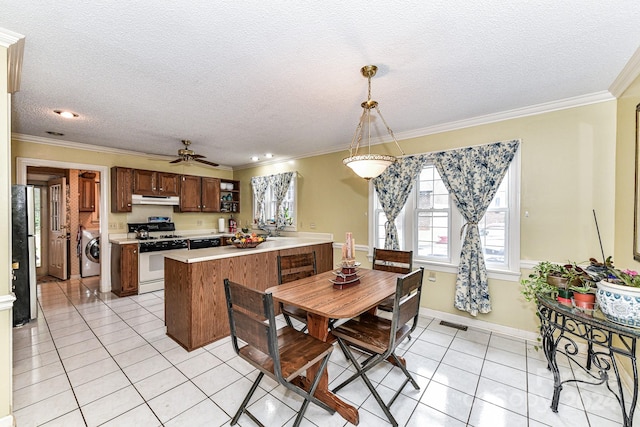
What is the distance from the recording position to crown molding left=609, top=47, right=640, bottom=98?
1.94 meters

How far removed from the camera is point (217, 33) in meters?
1.67

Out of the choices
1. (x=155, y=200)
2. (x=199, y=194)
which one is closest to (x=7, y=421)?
(x=155, y=200)

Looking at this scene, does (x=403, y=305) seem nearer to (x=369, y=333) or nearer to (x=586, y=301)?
(x=369, y=333)

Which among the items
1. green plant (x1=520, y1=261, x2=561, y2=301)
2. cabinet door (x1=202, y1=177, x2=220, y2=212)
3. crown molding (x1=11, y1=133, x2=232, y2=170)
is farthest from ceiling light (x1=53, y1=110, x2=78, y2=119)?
green plant (x1=520, y1=261, x2=561, y2=301)

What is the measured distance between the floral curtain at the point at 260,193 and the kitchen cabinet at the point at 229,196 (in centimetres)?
70

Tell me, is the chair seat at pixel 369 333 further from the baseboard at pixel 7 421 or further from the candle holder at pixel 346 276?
the baseboard at pixel 7 421

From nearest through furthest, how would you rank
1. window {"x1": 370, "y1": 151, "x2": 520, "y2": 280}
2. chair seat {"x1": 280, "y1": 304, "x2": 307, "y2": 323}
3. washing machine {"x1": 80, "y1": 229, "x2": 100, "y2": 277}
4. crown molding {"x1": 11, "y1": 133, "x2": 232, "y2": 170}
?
chair seat {"x1": 280, "y1": 304, "x2": 307, "y2": 323}, window {"x1": 370, "y1": 151, "x2": 520, "y2": 280}, crown molding {"x1": 11, "y1": 133, "x2": 232, "y2": 170}, washing machine {"x1": 80, "y1": 229, "x2": 100, "y2": 277}

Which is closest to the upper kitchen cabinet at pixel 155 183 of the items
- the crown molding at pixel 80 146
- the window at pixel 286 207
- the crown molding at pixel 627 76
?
the crown molding at pixel 80 146

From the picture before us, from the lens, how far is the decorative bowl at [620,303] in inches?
57.9

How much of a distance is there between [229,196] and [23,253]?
→ 12.0 ft

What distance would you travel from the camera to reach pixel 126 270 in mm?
4312

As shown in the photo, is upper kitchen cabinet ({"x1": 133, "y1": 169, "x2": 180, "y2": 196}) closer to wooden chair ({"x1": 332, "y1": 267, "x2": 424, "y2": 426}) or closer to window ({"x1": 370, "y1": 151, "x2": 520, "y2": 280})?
window ({"x1": 370, "y1": 151, "x2": 520, "y2": 280})

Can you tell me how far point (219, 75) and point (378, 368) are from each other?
2872 mm

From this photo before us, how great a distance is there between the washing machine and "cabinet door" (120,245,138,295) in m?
1.64
